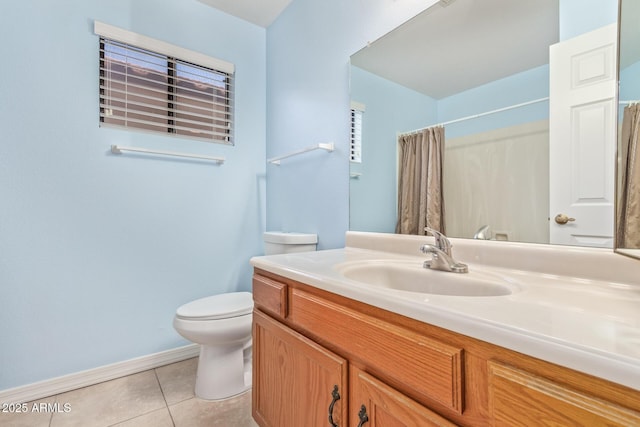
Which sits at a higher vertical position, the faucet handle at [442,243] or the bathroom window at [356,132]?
the bathroom window at [356,132]

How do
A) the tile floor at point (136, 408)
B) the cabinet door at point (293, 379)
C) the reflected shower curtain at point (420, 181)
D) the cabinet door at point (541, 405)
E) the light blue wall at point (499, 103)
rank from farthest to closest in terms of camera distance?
the tile floor at point (136, 408) → the reflected shower curtain at point (420, 181) → the light blue wall at point (499, 103) → the cabinet door at point (293, 379) → the cabinet door at point (541, 405)

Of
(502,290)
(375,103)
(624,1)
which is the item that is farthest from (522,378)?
(375,103)

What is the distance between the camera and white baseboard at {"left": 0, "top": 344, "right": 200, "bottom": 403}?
4.78ft

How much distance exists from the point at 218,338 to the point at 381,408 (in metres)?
1.05

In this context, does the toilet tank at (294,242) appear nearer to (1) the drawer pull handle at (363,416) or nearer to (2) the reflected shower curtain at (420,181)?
(2) the reflected shower curtain at (420,181)

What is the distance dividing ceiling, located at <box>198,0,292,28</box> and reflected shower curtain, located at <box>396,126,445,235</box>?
60.0 inches

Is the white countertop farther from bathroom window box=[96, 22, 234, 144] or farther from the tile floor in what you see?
bathroom window box=[96, 22, 234, 144]

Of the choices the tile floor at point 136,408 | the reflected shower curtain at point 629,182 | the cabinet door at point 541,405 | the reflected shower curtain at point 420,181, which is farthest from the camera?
the tile floor at point 136,408

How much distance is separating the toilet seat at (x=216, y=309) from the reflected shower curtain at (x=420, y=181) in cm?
92

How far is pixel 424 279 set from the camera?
0.94 metres

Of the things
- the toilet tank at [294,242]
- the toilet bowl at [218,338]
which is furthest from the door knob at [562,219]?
the toilet bowl at [218,338]

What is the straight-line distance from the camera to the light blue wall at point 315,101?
1.51 meters

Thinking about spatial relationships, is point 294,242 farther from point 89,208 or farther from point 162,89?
point 162,89

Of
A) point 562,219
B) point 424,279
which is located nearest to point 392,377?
point 424,279
